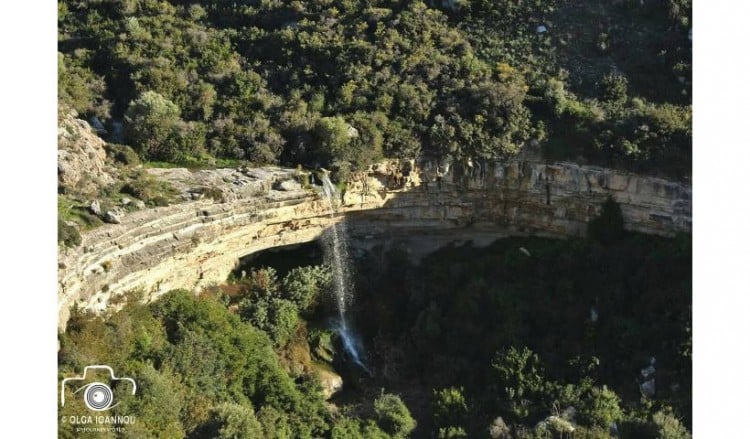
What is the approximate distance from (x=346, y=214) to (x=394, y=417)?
7126 mm

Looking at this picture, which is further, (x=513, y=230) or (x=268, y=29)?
(x=268, y=29)

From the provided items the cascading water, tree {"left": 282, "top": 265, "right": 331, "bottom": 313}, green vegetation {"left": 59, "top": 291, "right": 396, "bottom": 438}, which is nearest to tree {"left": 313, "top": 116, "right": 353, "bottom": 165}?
the cascading water

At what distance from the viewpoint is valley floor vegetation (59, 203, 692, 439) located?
19375 millimetres

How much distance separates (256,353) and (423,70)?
11.3 meters

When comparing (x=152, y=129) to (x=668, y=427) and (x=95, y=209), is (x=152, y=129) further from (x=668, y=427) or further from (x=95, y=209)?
(x=668, y=427)

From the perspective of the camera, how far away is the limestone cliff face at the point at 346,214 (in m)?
20.3

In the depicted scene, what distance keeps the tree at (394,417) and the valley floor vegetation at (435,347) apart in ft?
0.12

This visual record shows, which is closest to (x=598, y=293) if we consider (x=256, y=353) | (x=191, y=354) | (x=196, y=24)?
(x=256, y=353)

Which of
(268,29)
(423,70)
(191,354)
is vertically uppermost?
(268,29)

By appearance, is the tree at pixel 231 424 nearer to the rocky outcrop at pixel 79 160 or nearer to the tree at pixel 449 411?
the tree at pixel 449 411

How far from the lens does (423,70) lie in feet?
91.1

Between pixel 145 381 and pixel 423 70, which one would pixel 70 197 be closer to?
pixel 145 381

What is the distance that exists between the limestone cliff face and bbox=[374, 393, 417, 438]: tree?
6009mm

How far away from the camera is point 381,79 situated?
2755 cm
